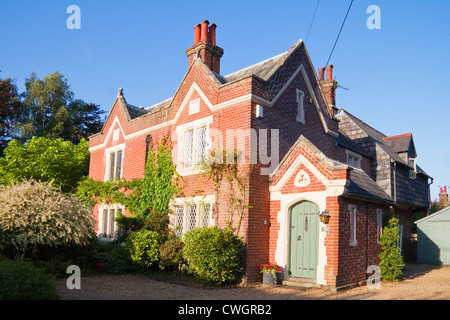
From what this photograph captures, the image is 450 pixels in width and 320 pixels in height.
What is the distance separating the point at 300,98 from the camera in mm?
14641

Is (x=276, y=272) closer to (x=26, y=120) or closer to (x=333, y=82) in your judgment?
(x=333, y=82)

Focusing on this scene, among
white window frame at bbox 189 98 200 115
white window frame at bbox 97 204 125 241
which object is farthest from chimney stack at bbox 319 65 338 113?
white window frame at bbox 97 204 125 241

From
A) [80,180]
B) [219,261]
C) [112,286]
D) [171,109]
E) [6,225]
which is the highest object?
[171,109]

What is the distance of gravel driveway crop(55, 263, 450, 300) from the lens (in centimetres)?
937

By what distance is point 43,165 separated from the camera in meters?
19.9

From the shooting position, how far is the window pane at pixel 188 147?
47.8 feet

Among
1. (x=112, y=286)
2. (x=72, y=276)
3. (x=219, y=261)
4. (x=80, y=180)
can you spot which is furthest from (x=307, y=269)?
(x=80, y=180)

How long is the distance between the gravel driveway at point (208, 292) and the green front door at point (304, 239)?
837 mm

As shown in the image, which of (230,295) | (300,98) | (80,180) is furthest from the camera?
(80,180)

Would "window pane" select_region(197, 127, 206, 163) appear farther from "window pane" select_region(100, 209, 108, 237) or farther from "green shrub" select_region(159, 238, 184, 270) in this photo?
"window pane" select_region(100, 209, 108, 237)

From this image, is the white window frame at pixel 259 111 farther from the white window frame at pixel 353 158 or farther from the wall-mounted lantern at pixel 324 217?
the white window frame at pixel 353 158

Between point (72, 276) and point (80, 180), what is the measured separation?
9986 mm

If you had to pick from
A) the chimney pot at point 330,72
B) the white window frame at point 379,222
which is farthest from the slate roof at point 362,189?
the chimney pot at point 330,72

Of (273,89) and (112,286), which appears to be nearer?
(112,286)
